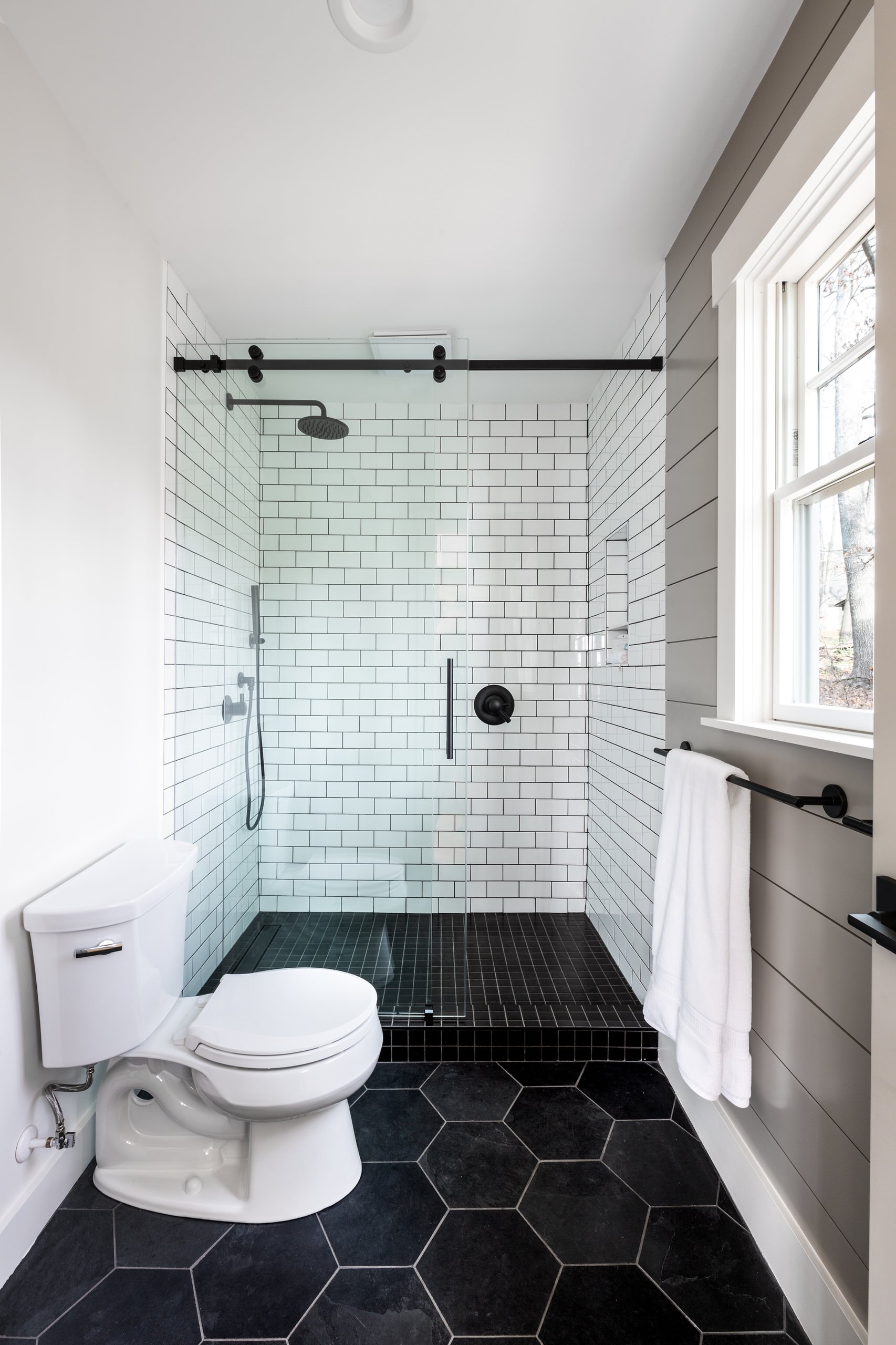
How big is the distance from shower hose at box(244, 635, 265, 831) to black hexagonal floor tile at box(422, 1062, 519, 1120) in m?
0.98

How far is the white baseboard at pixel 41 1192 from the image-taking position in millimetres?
1370

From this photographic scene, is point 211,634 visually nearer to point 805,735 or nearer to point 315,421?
point 315,421

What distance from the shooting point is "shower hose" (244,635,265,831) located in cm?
211

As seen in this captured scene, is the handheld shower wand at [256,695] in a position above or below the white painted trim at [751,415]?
below

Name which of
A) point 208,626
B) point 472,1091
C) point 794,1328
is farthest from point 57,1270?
point 208,626

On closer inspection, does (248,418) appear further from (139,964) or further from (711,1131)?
(711,1131)

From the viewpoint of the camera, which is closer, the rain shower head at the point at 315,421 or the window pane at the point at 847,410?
the window pane at the point at 847,410

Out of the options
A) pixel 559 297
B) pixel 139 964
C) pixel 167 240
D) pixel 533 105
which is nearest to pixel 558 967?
pixel 139 964

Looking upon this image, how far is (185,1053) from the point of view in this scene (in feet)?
5.07

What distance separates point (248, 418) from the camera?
6.88 feet

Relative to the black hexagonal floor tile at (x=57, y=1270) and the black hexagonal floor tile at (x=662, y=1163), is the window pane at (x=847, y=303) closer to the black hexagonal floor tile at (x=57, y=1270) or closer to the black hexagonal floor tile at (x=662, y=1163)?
the black hexagonal floor tile at (x=662, y=1163)

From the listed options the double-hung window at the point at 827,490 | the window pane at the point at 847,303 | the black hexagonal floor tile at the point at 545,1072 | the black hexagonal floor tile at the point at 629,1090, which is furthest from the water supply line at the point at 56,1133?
the window pane at the point at 847,303

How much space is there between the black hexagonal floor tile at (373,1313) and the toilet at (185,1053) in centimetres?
22

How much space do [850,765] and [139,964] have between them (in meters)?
1.56
